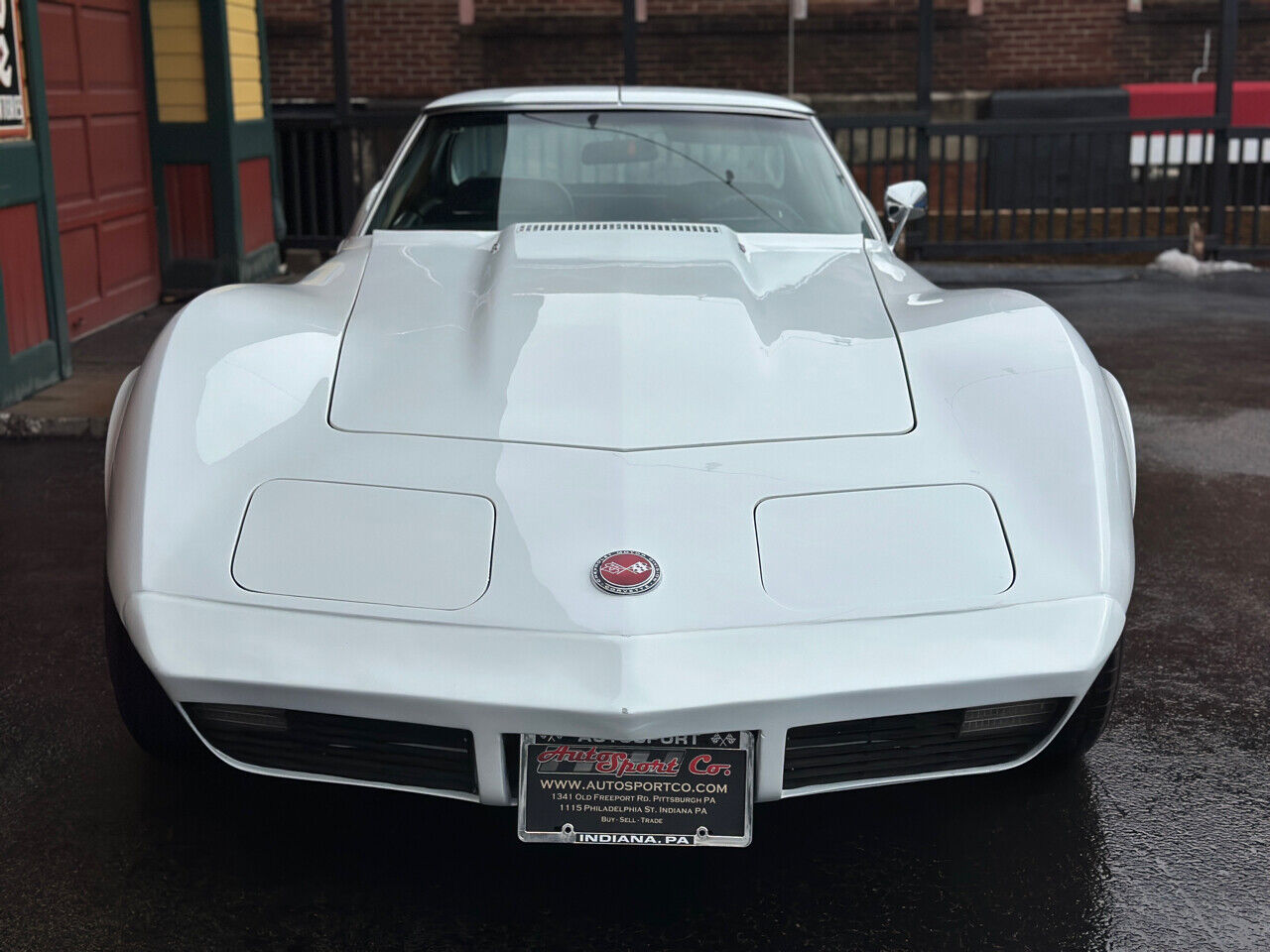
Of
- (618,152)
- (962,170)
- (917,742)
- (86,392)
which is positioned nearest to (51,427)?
(86,392)

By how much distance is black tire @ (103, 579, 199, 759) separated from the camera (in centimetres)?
247

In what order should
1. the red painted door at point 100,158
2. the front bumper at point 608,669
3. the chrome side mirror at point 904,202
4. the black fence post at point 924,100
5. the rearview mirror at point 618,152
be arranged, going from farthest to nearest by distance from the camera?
the black fence post at point 924,100 → the red painted door at point 100,158 → the chrome side mirror at point 904,202 → the rearview mirror at point 618,152 → the front bumper at point 608,669

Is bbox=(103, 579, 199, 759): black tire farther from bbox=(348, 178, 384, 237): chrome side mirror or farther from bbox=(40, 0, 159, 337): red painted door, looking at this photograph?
bbox=(40, 0, 159, 337): red painted door

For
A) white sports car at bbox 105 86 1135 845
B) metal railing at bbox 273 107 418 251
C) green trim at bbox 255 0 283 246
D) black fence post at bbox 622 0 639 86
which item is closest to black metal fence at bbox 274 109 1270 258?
metal railing at bbox 273 107 418 251

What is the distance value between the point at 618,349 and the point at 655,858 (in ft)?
3.16

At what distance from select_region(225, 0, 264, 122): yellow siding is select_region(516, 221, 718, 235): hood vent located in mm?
6212

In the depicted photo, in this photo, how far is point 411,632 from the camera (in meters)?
2.21

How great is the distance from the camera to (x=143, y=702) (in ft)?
8.23

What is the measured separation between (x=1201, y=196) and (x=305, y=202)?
6.82 metres

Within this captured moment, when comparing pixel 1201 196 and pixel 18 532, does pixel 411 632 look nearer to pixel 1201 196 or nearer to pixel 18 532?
pixel 18 532

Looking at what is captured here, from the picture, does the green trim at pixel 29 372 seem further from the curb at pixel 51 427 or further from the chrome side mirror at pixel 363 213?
the chrome side mirror at pixel 363 213

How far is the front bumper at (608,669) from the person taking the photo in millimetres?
2139

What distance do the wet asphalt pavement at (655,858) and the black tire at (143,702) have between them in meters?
0.08

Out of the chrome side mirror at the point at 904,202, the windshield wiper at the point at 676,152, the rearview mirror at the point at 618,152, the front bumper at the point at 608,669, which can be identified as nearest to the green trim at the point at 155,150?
the windshield wiper at the point at 676,152
